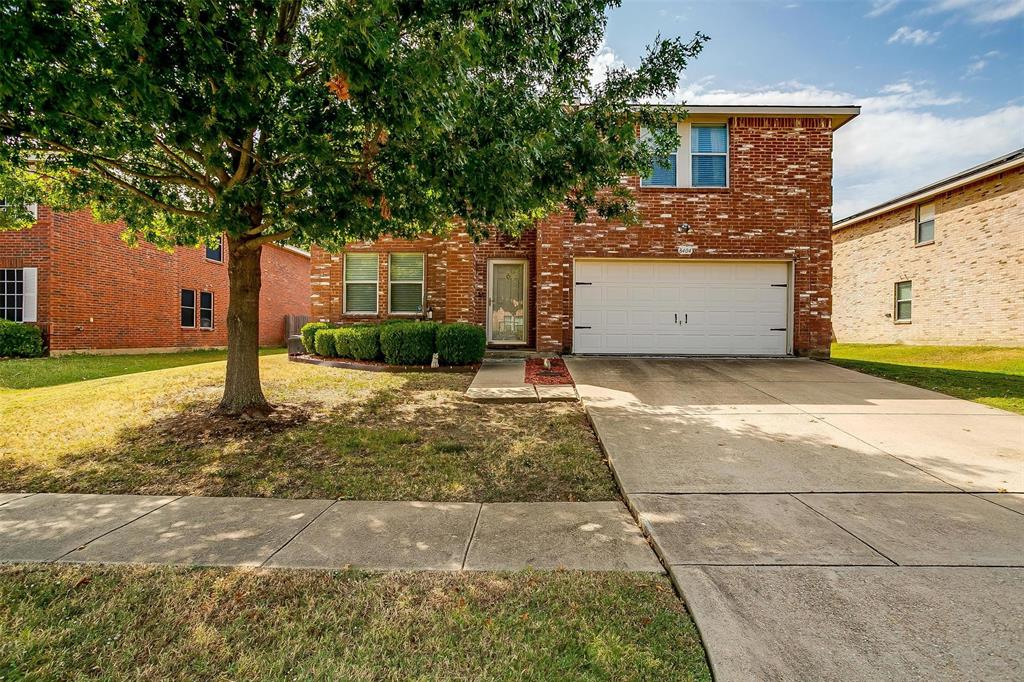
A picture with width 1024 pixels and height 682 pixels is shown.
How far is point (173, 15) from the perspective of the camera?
12.4 feet

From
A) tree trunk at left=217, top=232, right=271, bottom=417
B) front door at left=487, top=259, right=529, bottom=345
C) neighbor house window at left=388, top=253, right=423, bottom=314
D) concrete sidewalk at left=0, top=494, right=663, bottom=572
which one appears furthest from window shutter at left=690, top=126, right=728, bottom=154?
concrete sidewalk at left=0, top=494, right=663, bottom=572

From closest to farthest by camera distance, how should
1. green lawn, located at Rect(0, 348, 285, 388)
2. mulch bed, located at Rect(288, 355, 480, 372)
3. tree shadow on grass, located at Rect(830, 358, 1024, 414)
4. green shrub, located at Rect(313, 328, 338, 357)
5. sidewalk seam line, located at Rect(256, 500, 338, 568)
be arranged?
1. sidewalk seam line, located at Rect(256, 500, 338, 568)
2. tree shadow on grass, located at Rect(830, 358, 1024, 414)
3. green lawn, located at Rect(0, 348, 285, 388)
4. mulch bed, located at Rect(288, 355, 480, 372)
5. green shrub, located at Rect(313, 328, 338, 357)

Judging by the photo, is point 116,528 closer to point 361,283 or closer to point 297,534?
point 297,534

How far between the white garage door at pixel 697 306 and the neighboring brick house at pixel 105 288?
12.4 meters

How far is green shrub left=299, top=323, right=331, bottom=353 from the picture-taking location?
11.7m

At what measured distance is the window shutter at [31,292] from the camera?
44.0 ft

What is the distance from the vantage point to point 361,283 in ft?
41.2

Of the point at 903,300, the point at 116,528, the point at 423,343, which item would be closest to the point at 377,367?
the point at 423,343

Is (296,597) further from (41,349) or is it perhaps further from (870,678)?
(41,349)

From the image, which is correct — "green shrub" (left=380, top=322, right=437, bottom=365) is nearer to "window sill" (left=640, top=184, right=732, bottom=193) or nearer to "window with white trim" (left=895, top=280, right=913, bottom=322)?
"window sill" (left=640, top=184, right=732, bottom=193)

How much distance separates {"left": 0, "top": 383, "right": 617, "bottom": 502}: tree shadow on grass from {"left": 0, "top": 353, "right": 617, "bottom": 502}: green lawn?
0.02 metres

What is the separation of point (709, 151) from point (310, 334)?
35.6 ft

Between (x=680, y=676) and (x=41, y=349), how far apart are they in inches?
708

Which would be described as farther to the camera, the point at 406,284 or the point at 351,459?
the point at 406,284
